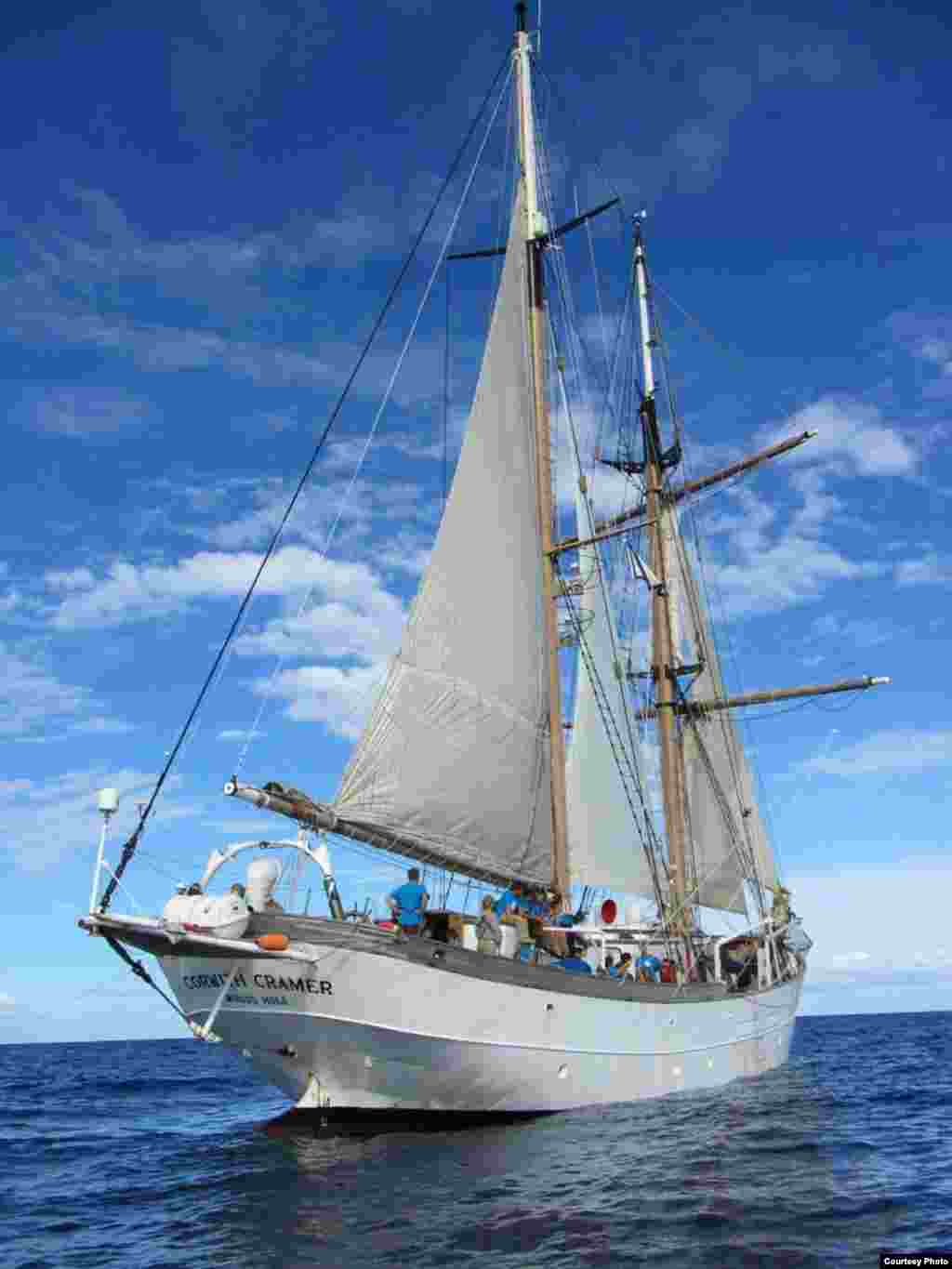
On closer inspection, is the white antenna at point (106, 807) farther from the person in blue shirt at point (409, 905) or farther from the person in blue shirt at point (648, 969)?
the person in blue shirt at point (648, 969)

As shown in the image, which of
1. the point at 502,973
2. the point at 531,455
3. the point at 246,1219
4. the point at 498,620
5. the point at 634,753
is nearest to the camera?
the point at 246,1219

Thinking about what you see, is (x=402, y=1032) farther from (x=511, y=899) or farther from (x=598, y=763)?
(x=598, y=763)

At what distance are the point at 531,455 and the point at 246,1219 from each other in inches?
652

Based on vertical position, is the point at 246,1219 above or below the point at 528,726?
below

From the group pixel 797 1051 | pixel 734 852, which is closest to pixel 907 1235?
pixel 734 852

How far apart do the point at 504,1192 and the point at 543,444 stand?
15.8 m

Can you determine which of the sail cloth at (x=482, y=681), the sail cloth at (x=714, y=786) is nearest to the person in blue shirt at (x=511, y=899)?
the sail cloth at (x=482, y=681)

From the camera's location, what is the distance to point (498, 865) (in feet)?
71.6

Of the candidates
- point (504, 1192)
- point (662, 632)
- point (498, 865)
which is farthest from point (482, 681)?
point (662, 632)

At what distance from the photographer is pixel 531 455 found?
979 inches

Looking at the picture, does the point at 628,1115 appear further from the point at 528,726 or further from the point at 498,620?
the point at 498,620

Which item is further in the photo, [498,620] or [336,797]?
[498,620]

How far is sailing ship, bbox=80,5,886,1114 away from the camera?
677 inches

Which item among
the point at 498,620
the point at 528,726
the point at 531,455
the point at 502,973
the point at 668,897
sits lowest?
the point at 502,973
